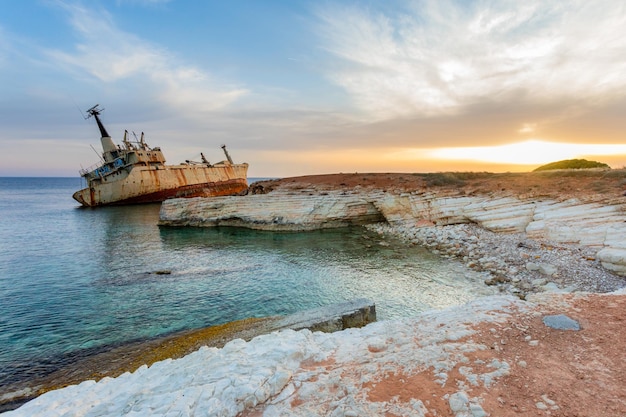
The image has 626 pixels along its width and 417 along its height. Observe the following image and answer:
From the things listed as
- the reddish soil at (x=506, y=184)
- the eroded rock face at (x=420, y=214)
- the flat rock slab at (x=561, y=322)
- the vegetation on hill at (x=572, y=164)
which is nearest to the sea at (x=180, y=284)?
the eroded rock face at (x=420, y=214)

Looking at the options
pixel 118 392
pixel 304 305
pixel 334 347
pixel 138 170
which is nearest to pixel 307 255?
pixel 304 305

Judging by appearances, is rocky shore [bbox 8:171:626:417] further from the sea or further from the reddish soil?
the reddish soil

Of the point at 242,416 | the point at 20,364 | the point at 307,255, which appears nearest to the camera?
the point at 242,416

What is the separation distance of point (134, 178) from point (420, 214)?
44.1 meters

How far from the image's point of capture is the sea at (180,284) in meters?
10.5

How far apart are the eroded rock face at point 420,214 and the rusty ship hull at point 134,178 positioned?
71.3ft

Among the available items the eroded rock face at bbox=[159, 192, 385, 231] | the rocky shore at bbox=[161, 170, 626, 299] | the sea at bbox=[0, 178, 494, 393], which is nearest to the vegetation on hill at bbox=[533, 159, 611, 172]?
the rocky shore at bbox=[161, 170, 626, 299]

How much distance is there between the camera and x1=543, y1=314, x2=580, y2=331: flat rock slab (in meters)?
6.27

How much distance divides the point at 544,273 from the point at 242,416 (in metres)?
13.7

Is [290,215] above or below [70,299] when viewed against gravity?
above

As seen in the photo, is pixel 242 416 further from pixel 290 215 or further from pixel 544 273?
pixel 290 215

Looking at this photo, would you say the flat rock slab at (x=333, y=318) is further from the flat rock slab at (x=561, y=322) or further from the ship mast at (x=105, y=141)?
the ship mast at (x=105, y=141)

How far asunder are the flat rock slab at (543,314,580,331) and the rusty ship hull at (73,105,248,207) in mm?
50529

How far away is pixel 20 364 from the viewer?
876 centimetres
